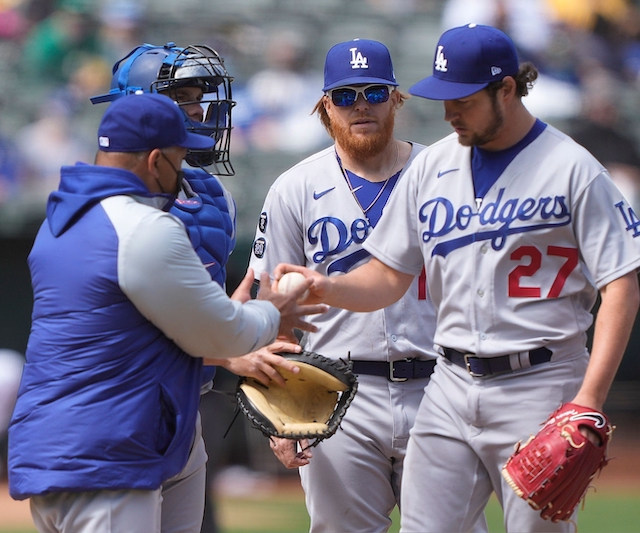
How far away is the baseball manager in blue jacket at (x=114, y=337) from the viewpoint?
264 cm

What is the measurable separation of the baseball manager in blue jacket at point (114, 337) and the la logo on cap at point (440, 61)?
856mm

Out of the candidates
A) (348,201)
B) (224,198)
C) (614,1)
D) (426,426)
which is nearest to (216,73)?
(224,198)

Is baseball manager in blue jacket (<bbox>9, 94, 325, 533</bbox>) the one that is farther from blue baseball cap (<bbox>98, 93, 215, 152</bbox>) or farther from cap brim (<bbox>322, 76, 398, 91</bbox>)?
cap brim (<bbox>322, 76, 398, 91</bbox>)

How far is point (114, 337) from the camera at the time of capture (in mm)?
2682

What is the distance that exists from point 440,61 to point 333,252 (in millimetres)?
978

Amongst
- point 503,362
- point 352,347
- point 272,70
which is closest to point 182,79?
point 352,347

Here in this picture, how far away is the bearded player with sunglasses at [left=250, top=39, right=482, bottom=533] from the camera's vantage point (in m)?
3.79

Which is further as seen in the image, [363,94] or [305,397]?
[363,94]

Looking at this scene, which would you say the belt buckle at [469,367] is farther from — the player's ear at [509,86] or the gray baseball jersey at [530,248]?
the player's ear at [509,86]

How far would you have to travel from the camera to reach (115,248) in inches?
104

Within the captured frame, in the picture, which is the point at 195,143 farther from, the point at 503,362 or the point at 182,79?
the point at 503,362

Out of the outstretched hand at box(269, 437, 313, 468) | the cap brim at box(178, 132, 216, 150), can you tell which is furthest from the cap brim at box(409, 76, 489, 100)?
the outstretched hand at box(269, 437, 313, 468)

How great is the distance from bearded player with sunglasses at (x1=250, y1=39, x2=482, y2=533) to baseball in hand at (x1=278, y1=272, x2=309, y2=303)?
1.62 ft

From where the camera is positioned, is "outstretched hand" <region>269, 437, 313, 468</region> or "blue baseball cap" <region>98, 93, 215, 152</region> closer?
"blue baseball cap" <region>98, 93, 215, 152</region>
